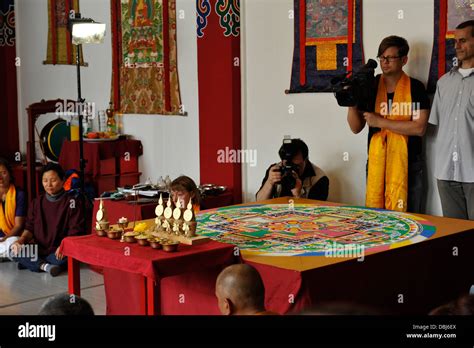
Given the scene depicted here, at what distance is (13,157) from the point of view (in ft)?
28.1

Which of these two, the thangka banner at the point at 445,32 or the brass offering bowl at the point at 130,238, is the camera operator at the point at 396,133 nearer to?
the thangka banner at the point at 445,32

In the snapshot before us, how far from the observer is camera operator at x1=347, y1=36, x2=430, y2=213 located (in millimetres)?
4566

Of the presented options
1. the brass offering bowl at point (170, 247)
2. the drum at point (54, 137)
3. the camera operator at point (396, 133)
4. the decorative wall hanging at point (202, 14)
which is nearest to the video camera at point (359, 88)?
the camera operator at point (396, 133)

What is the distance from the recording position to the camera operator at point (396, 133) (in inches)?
180

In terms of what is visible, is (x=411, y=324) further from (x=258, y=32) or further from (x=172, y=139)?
(x=172, y=139)

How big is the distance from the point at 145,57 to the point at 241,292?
500cm

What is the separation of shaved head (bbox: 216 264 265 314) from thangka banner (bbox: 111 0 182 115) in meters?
4.48

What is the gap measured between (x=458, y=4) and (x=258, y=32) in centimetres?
180

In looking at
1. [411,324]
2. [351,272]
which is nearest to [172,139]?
[351,272]

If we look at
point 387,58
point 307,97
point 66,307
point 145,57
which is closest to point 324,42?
point 307,97

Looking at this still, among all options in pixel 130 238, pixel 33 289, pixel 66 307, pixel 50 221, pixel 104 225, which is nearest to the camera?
pixel 66 307

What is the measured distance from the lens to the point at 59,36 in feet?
26.9

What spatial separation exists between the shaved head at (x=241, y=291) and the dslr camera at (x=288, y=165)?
7.67 feet

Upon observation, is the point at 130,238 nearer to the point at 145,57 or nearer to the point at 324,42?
the point at 324,42
